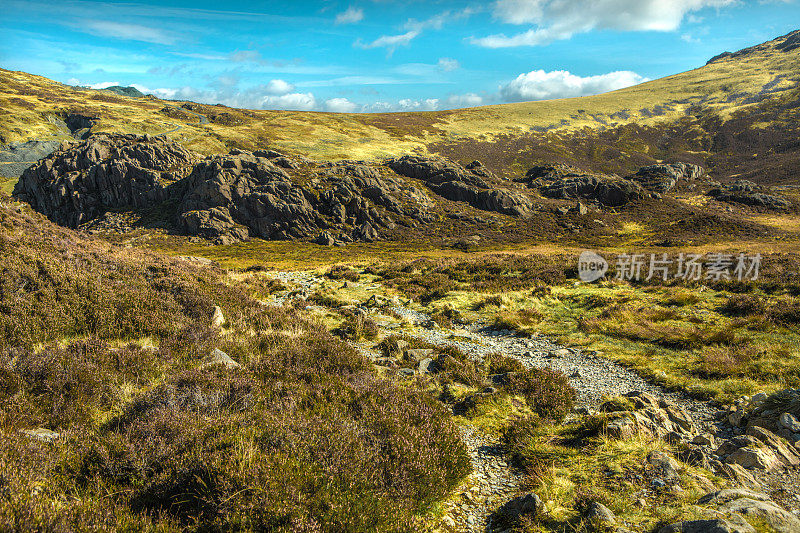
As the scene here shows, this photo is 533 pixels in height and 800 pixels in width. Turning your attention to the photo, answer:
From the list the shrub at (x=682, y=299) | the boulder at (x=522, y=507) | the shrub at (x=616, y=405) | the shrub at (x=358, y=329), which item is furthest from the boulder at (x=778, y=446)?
the shrub at (x=682, y=299)

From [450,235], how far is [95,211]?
7891 cm

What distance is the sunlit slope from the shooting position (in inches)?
4972

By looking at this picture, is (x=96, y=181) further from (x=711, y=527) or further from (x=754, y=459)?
(x=754, y=459)

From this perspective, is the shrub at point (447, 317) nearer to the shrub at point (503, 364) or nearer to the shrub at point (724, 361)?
the shrub at point (503, 364)

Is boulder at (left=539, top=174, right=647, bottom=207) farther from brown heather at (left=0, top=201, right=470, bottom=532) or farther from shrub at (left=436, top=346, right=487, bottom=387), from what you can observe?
brown heather at (left=0, top=201, right=470, bottom=532)

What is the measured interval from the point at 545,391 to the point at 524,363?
310 cm

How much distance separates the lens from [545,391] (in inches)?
352

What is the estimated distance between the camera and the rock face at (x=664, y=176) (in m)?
97.6

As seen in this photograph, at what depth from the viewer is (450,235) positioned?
72188 mm

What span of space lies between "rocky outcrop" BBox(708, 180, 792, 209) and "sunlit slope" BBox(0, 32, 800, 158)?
85.3 m

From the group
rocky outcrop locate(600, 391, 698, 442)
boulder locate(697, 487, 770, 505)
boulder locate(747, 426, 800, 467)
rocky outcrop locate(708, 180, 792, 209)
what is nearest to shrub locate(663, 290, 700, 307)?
rocky outcrop locate(600, 391, 698, 442)

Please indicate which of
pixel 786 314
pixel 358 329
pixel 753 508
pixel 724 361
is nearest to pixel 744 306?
pixel 786 314

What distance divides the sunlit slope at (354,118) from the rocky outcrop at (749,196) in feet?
280

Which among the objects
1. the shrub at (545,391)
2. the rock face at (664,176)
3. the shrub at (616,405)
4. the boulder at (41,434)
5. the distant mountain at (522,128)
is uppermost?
the distant mountain at (522,128)
